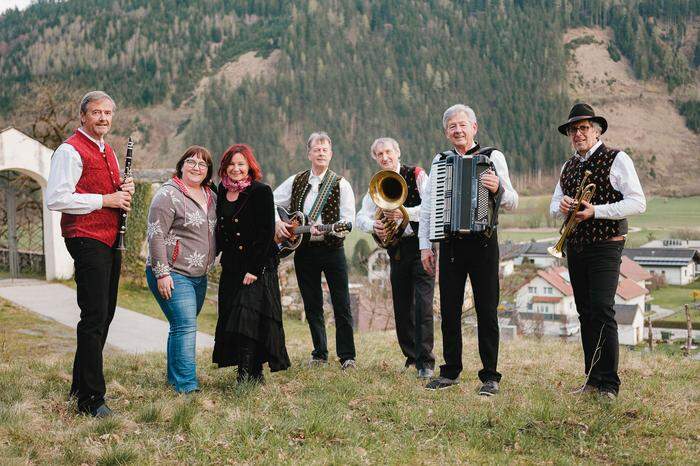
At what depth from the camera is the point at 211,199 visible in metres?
5.47

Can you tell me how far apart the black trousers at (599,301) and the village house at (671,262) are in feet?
168

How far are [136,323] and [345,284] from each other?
285 inches

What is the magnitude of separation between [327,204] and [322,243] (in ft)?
1.27

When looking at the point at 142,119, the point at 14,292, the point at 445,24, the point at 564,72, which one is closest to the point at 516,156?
the point at 564,72

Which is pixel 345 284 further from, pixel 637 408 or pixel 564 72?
pixel 564 72

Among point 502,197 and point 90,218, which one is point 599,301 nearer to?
point 502,197

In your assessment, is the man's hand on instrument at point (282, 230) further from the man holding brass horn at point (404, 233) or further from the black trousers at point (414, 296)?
the black trousers at point (414, 296)

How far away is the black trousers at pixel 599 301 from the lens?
501 centimetres

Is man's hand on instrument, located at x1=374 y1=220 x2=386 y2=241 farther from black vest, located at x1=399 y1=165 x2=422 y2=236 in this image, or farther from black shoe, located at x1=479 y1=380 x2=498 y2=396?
black shoe, located at x1=479 y1=380 x2=498 y2=396

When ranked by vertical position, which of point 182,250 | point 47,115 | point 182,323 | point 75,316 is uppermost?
point 47,115

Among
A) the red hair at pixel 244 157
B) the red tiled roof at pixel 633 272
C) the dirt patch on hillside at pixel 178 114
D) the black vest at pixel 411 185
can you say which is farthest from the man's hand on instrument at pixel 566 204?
the dirt patch on hillside at pixel 178 114

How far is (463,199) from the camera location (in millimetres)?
5129

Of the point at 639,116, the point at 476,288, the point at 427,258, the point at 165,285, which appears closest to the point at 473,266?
the point at 476,288

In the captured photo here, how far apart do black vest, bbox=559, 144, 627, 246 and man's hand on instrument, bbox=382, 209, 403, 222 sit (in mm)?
1538
